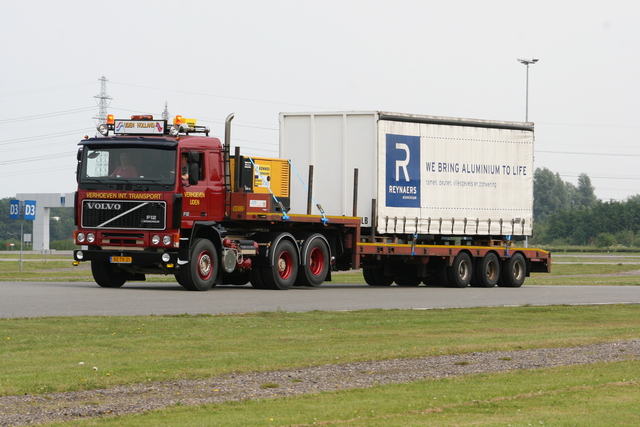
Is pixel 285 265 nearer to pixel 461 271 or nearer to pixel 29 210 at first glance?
pixel 461 271

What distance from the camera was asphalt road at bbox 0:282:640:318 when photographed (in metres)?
18.5

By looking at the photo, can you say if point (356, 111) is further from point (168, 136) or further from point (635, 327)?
point (635, 327)

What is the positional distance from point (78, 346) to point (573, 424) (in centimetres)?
653

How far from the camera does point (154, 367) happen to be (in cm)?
1096

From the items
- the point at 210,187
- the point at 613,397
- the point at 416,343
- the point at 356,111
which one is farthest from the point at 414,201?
the point at 613,397

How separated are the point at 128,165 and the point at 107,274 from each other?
9.90 ft

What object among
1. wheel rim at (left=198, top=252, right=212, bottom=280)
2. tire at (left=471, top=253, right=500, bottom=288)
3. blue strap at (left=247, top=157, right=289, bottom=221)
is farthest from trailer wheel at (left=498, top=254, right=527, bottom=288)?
wheel rim at (left=198, top=252, right=212, bottom=280)

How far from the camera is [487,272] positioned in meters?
30.4

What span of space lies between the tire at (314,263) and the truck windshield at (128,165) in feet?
14.8

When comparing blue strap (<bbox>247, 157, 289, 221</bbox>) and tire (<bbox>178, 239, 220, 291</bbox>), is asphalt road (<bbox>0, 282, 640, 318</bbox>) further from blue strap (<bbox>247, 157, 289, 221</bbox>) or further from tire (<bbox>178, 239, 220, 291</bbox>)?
blue strap (<bbox>247, 157, 289, 221</bbox>)

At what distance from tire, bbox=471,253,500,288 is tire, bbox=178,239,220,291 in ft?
29.8

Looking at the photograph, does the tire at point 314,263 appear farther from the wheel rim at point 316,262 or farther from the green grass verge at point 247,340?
the green grass verge at point 247,340

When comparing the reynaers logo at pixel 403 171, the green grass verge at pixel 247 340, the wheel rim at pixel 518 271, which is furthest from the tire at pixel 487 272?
the green grass verge at pixel 247 340

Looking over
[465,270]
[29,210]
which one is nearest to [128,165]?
[465,270]
